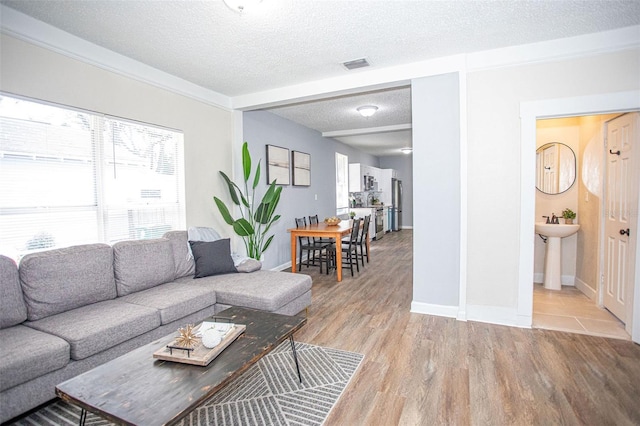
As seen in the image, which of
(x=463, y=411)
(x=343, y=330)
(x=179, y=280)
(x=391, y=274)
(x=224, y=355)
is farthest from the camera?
(x=391, y=274)

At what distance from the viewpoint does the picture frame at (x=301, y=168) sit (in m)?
5.92

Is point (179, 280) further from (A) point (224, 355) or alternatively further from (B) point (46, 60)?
(B) point (46, 60)

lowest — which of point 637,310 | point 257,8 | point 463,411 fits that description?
point 463,411

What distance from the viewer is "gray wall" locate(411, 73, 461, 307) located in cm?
325

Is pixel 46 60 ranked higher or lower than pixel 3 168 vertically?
higher

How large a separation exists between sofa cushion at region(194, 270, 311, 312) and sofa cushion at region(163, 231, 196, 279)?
227 millimetres

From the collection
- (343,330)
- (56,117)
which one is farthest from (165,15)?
(343,330)

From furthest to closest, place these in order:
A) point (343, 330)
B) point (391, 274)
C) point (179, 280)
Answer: point (391, 274)
point (179, 280)
point (343, 330)

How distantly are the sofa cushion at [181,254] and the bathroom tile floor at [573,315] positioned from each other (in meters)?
3.51

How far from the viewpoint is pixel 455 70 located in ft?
10.5

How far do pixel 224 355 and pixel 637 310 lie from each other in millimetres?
3377

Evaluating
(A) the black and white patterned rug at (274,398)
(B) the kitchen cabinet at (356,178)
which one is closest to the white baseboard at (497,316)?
(A) the black and white patterned rug at (274,398)

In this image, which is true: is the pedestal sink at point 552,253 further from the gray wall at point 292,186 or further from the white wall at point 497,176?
the gray wall at point 292,186

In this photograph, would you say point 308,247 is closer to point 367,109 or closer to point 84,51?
point 367,109
